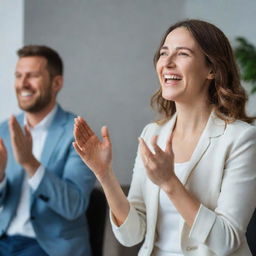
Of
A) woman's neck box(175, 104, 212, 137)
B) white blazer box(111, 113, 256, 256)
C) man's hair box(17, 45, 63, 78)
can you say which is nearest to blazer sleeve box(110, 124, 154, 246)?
white blazer box(111, 113, 256, 256)

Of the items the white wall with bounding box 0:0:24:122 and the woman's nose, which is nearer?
the woman's nose

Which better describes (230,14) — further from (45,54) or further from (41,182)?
(41,182)

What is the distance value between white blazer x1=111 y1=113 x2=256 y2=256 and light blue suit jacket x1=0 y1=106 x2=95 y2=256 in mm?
565

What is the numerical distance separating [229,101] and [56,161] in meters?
0.94

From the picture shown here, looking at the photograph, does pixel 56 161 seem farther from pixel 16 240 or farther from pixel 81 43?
pixel 81 43

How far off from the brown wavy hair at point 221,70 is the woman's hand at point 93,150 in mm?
352

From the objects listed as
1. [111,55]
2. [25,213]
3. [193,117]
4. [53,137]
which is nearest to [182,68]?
[193,117]

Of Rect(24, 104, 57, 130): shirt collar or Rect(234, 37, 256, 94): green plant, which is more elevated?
Rect(234, 37, 256, 94): green plant

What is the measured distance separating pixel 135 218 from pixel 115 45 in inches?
62.8

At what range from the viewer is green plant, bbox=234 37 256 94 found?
2.91 m

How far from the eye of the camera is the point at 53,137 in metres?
2.25

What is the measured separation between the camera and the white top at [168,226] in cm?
146

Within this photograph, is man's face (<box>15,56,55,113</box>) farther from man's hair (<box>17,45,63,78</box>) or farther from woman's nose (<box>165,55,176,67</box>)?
woman's nose (<box>165,55,176,67</box>)

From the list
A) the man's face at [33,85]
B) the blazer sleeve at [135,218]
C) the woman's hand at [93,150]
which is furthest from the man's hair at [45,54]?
the woman's hand at [93,150]
